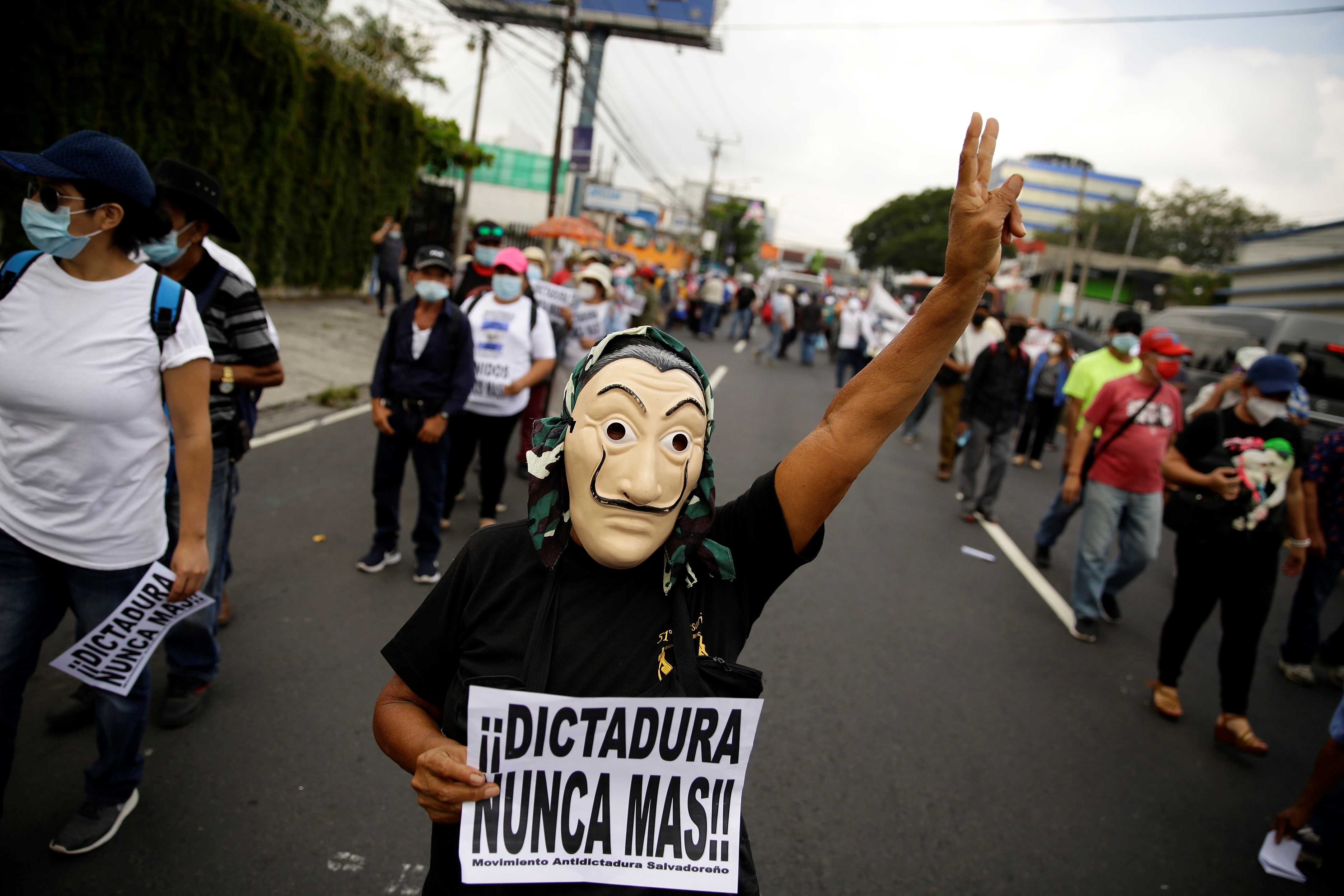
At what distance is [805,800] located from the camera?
129 inches

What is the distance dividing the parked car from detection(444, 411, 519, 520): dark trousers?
8542 mm

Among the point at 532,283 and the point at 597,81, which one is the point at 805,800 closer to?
the point at 532,283

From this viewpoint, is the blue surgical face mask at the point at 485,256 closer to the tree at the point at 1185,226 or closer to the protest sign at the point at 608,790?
the protest sign at the point at 608,790

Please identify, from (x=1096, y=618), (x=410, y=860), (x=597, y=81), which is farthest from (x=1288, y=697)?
(x=597, y=81)

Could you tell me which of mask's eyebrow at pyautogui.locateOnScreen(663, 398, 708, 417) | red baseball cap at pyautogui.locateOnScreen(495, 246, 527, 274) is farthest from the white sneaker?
red baseball cap at pyautogui.locateOnScreen(495, 246, 527, 274)

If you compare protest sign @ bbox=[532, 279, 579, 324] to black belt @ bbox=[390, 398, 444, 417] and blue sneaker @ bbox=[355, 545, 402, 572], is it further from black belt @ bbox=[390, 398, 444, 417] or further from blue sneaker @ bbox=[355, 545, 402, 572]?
blue sneaker @ bbox=[355, 545, 402, 572]

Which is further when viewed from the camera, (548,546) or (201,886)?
(201,886)

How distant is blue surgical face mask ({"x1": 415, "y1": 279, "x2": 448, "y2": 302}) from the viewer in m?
4.67

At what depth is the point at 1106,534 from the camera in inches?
205

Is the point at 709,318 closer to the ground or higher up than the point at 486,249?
closer to the ground

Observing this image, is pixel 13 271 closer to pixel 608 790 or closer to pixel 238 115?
pixel 608 790

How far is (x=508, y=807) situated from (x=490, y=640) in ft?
1.00

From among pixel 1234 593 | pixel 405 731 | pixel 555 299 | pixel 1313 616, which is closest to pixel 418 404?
pixel 555 299

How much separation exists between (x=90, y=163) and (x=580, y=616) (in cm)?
196
